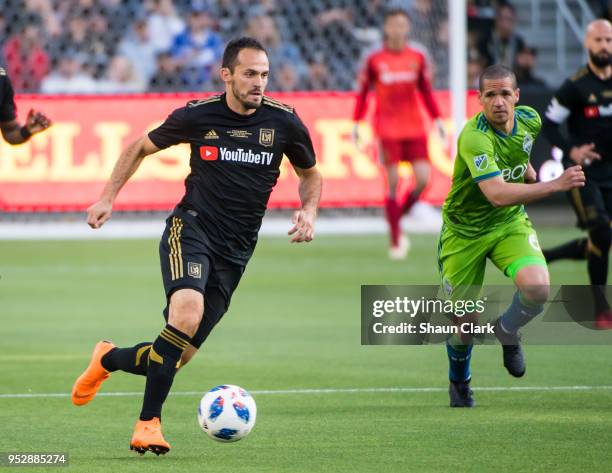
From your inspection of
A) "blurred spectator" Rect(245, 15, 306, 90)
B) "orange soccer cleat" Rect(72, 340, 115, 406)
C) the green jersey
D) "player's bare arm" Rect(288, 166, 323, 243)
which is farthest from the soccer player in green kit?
"blurred spectator" Rect(245, 15, 306, 90)

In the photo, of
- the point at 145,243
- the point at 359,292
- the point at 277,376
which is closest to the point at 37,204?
the point at 145,243

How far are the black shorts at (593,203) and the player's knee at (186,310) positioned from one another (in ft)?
16.1

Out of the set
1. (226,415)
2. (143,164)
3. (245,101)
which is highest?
(143,164)

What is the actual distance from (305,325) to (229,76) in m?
4.91

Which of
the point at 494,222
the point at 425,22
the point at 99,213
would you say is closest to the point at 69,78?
the point at 425,22

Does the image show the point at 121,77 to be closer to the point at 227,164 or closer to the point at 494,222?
the point at 494,222

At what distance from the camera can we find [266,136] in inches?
276

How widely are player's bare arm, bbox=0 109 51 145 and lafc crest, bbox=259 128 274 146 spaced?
243cm

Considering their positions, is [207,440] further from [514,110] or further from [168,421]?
[514,110]

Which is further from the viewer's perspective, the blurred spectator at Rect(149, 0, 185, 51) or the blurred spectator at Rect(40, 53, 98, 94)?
the blurred spectator at Rect(149, 0, 185, 51)

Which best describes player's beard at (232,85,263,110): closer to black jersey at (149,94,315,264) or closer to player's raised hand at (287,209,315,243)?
black jersey at (149,94,315,264)

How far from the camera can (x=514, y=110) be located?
26.3 ft

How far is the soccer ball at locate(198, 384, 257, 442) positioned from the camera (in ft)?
21.0

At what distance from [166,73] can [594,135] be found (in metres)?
10.8
